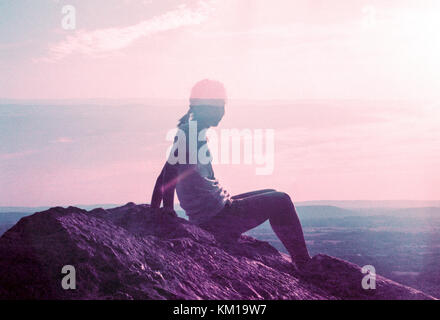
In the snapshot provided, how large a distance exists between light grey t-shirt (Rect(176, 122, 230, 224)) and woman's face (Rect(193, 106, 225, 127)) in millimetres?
314

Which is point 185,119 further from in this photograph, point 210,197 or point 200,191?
point 210,197

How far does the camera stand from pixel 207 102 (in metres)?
6.80

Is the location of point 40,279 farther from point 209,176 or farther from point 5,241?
point 209,176

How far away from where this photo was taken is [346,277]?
7.16 metres

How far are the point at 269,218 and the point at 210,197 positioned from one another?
96 cm

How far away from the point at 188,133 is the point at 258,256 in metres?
2.05

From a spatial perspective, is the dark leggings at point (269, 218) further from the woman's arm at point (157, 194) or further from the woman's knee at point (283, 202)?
the woman's arm at point (157, 194)

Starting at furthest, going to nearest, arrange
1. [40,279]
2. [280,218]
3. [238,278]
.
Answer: [280,218]
[238,278]
[40,279]

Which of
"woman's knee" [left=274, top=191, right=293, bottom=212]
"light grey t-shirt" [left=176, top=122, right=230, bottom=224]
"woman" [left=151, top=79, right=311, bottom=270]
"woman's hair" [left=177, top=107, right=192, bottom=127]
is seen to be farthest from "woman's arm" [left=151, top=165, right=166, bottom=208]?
"woman's knee" [left=274, top=191, right=293, bottom=212]

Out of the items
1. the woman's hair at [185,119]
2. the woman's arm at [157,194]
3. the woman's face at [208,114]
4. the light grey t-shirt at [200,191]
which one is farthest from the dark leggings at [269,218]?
the woman's hair at [185,119]

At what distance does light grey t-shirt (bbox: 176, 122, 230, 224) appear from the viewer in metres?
6.63

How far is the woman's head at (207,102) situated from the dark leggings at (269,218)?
1229 mm

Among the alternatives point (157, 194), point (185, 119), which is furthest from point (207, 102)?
point (157, 194)
